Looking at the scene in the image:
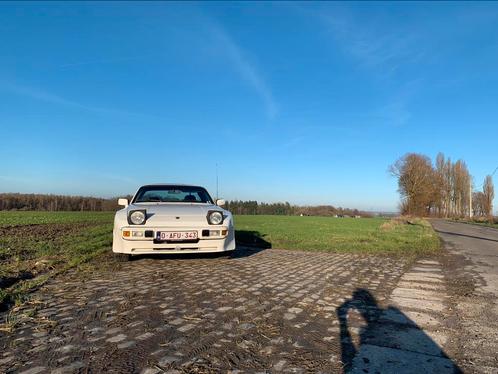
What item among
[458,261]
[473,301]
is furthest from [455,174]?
[473,301]

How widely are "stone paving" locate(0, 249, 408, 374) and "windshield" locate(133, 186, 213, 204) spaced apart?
70.2 inches

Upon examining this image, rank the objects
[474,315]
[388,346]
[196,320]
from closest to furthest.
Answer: [388,346]
[196,320]
[474,315]

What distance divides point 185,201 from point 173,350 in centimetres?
512

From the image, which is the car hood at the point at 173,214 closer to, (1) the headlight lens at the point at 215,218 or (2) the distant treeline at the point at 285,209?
(1) the headlight lens at the point at 215,218

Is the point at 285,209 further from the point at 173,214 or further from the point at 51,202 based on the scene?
the point at 173,214

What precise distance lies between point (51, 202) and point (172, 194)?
62255 mm

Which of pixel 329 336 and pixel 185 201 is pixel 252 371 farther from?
pixel 185 201

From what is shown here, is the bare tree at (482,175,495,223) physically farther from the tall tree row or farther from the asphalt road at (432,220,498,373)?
the asphalt road at (432,220,498,373)

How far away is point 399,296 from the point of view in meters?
4.69

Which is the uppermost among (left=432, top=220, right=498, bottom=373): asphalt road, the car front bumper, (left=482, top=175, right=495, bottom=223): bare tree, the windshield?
Answer: (left=482, top=175, right=495, bottom=223): bare tree

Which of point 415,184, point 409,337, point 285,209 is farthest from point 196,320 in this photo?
point 285,209

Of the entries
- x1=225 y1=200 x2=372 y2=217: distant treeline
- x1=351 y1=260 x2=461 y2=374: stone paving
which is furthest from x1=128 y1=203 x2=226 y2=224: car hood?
x1=225 y1=200 x2=372 y2=217: distant treeline

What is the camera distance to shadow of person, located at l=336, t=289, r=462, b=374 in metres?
2.56

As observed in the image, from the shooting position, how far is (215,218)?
6273 millimetres
